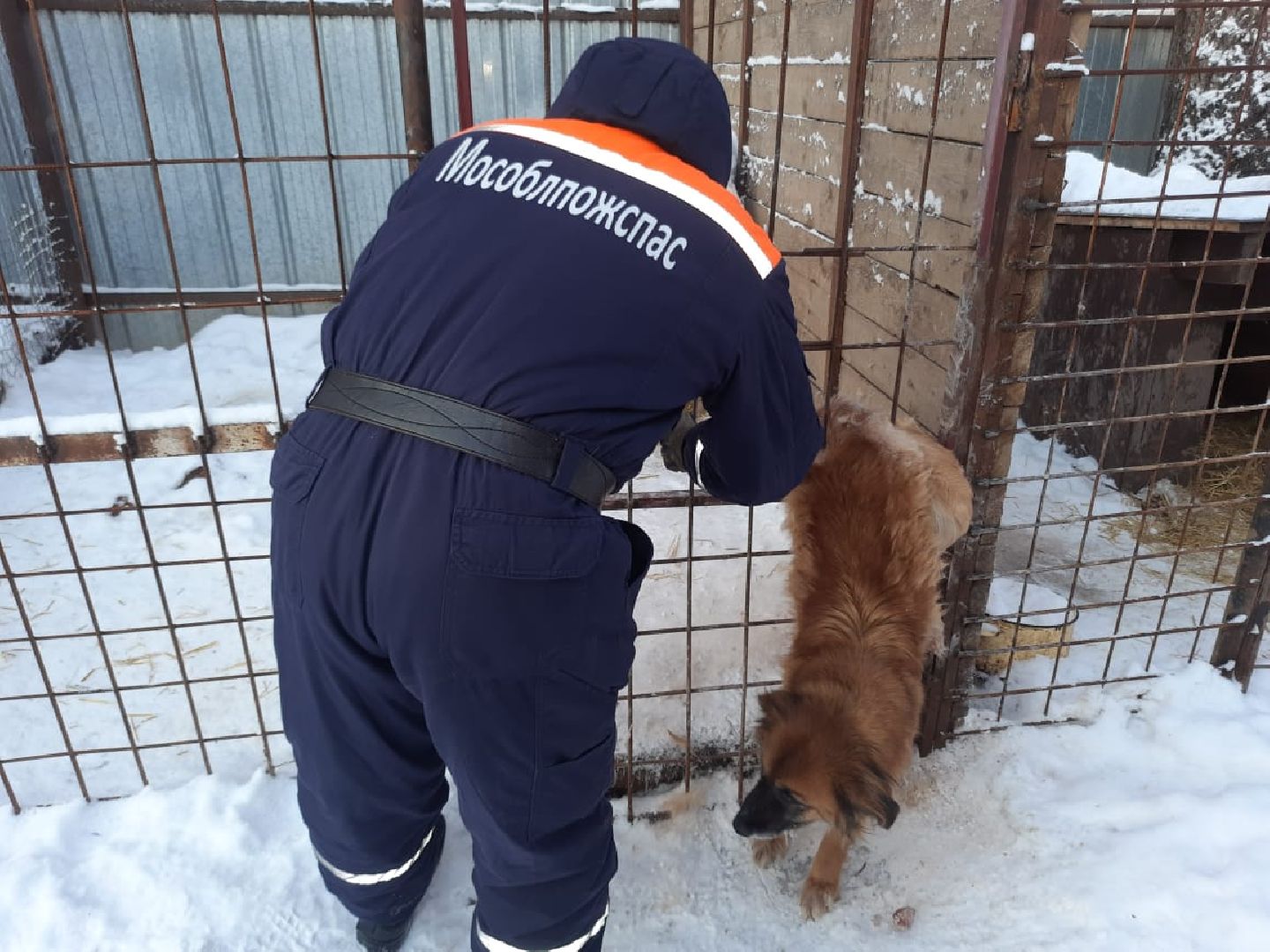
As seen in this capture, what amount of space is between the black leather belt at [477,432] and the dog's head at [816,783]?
108 cm

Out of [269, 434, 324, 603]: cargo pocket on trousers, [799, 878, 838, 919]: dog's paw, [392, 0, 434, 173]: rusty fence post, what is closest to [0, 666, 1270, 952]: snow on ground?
[799, 878, 838, 919]: dog's paw

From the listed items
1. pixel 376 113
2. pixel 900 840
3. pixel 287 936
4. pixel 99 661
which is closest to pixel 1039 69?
pixel 900 840

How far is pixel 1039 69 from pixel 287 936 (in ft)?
11.4

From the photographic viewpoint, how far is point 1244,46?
22.1ft

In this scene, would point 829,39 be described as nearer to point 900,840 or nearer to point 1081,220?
point 1081,220

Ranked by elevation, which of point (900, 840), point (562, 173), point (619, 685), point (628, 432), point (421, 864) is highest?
point (562, 173)

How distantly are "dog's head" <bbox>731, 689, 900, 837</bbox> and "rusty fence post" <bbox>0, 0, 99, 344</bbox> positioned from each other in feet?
23.8

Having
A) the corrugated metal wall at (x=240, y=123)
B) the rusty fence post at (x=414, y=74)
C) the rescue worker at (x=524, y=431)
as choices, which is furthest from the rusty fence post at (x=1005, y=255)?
the corrugated metal wall at (x=240, y=123)

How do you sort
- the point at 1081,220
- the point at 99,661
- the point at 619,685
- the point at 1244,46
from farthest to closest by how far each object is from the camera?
the point at 1244,46, the point at 1081,220, the point at 99,661, the point at 619,685

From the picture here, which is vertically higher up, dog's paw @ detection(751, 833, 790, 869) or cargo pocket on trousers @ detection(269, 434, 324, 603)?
cargo pocket on trousers @ detection(269, 434, 324, 603)

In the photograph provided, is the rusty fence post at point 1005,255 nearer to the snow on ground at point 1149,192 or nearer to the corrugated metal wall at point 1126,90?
the snow on ground at point 1149,192

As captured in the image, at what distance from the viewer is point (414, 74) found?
7.89 ft

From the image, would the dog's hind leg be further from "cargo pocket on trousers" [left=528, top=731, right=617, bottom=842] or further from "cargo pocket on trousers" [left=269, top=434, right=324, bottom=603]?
"cargo pocket on trousers" [left=269, top=434, right=324, bottom=603]

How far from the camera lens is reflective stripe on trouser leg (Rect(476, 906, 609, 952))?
2055 millimetres
